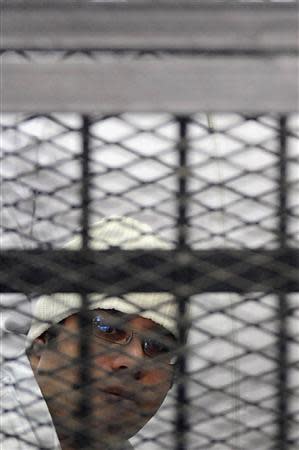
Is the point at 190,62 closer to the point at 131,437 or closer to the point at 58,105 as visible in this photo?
the point at 58,105

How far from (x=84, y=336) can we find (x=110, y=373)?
0.06m

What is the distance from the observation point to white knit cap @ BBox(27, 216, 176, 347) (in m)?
1.07

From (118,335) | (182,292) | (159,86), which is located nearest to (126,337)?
(118,335)

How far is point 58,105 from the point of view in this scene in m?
0.98

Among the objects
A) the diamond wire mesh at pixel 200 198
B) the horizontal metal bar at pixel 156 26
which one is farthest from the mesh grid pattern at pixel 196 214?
the horizontal metal bar at pixel 156 26

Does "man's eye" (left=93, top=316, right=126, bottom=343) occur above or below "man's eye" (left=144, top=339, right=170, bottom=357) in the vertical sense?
above

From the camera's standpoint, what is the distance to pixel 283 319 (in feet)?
3.59

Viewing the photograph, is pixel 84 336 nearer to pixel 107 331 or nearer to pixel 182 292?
pixel 107 331

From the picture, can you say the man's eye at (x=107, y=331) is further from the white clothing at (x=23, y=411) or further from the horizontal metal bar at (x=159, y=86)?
the horizontal metal bar at (x=159, y=86)

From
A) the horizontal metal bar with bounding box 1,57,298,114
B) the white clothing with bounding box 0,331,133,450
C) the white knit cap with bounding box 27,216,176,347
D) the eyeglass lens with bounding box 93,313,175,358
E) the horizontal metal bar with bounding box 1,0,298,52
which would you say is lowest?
the white clothing with bounding box 0,331,133,450

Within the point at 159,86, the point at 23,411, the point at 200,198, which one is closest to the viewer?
the point at 159,86

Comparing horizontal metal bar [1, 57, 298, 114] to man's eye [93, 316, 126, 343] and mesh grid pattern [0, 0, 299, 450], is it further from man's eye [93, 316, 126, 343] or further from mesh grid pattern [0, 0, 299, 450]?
man's eye [93, 316, 126, 343]

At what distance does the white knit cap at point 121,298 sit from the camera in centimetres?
Answer: 107

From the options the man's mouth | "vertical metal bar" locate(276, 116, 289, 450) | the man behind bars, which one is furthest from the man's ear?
"vertical metal bar" locate(276, 116, 289, 450)
